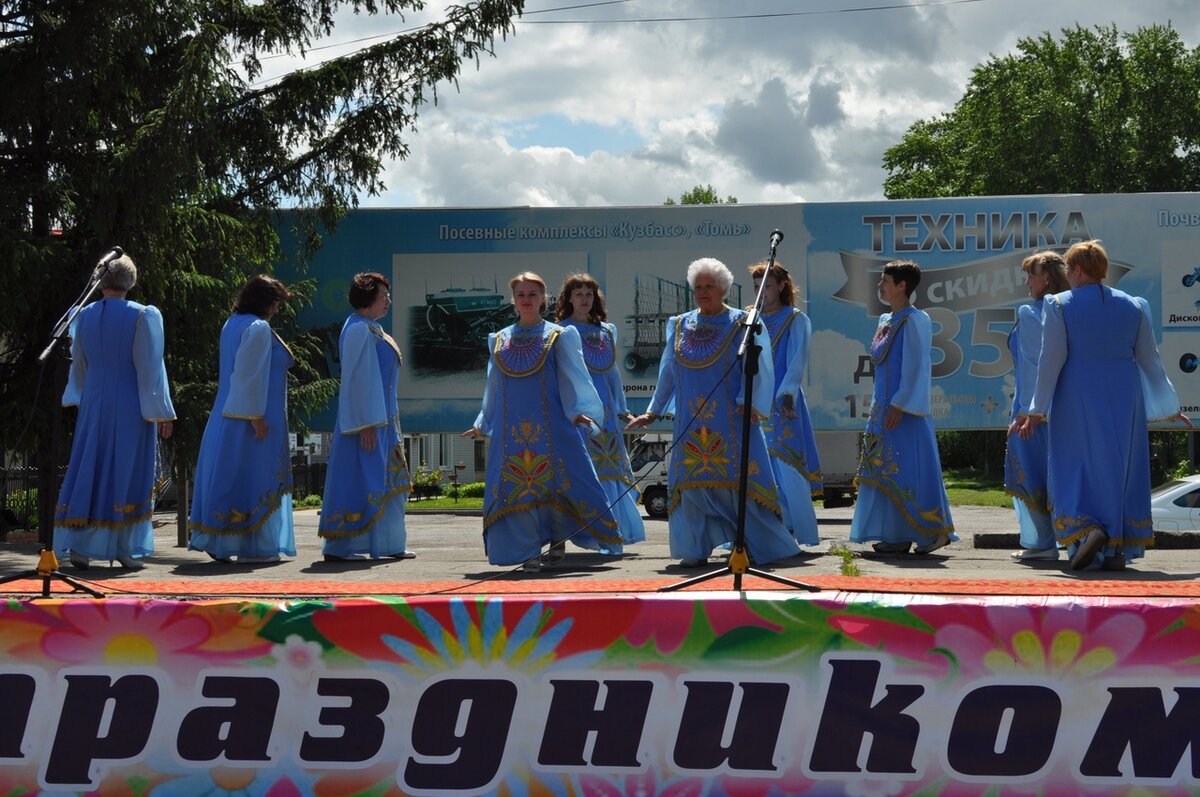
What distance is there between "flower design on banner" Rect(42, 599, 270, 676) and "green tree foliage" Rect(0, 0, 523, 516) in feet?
26.2

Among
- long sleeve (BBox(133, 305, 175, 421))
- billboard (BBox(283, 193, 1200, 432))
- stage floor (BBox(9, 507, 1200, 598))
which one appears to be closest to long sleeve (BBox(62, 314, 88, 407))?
long sleeve (BBox(133, 305, 175, 421))

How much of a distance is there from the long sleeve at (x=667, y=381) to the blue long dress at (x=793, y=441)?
705 millimetres

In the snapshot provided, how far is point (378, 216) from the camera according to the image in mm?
19234

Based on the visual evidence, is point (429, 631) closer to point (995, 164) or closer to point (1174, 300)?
point (1174, 300)

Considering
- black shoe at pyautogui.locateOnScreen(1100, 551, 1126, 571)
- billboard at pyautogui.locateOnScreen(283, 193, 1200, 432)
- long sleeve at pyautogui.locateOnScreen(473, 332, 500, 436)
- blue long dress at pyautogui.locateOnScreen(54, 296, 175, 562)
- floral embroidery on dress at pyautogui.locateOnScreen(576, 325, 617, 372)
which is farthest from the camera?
billboard at pyautogui.locateOnScreen(283, 193, 1200, 432)

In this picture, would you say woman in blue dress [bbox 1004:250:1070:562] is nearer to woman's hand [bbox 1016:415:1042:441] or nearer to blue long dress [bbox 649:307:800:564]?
woman's hand [bbox 1016:415:1042:441]

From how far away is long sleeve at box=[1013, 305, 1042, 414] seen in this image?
7.61 m

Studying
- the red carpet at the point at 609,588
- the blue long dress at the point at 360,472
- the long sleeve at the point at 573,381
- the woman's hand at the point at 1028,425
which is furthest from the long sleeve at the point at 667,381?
the red carpet at the point at 609,588

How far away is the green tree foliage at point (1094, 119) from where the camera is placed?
45.7 meters

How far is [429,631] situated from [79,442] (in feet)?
14.4

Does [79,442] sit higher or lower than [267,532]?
higher

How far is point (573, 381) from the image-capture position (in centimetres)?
762

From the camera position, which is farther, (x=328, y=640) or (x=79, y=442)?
(x=79, y=442)

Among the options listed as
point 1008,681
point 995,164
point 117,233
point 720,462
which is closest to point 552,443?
point 720,462
